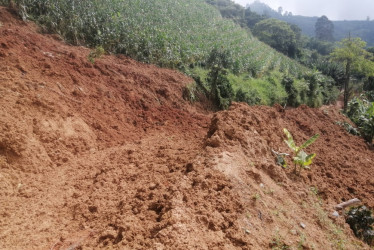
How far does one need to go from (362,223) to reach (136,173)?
407 centimetres

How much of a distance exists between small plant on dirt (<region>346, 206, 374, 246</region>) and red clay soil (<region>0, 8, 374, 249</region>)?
0.94ft

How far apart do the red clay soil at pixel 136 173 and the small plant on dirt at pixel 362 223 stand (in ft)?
0.94

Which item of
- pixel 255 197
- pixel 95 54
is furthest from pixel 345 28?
pixel 255 197

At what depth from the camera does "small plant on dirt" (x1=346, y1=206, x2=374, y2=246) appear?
420 cm

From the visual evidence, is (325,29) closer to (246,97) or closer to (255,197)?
(246,97)

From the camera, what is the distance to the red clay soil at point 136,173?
278 centimetres

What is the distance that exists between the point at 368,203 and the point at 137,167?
4947 mm

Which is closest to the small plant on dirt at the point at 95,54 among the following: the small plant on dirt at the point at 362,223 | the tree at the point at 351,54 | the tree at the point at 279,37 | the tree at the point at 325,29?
the small plant on dirt at the point at 362,223

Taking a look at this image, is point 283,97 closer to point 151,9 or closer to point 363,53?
point 363,53

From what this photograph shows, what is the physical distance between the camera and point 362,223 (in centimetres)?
435

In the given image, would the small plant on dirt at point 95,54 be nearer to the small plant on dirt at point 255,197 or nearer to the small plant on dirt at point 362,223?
the small plant on dirt at point 255,197

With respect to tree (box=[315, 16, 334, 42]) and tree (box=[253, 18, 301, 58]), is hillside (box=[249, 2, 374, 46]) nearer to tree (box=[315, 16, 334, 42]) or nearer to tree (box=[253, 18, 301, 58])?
tree (box=[315, 16, 334, 42])

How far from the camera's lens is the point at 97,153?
4926 millimetres

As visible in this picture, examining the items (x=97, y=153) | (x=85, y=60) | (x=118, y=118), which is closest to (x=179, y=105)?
(x=118, y=118)
